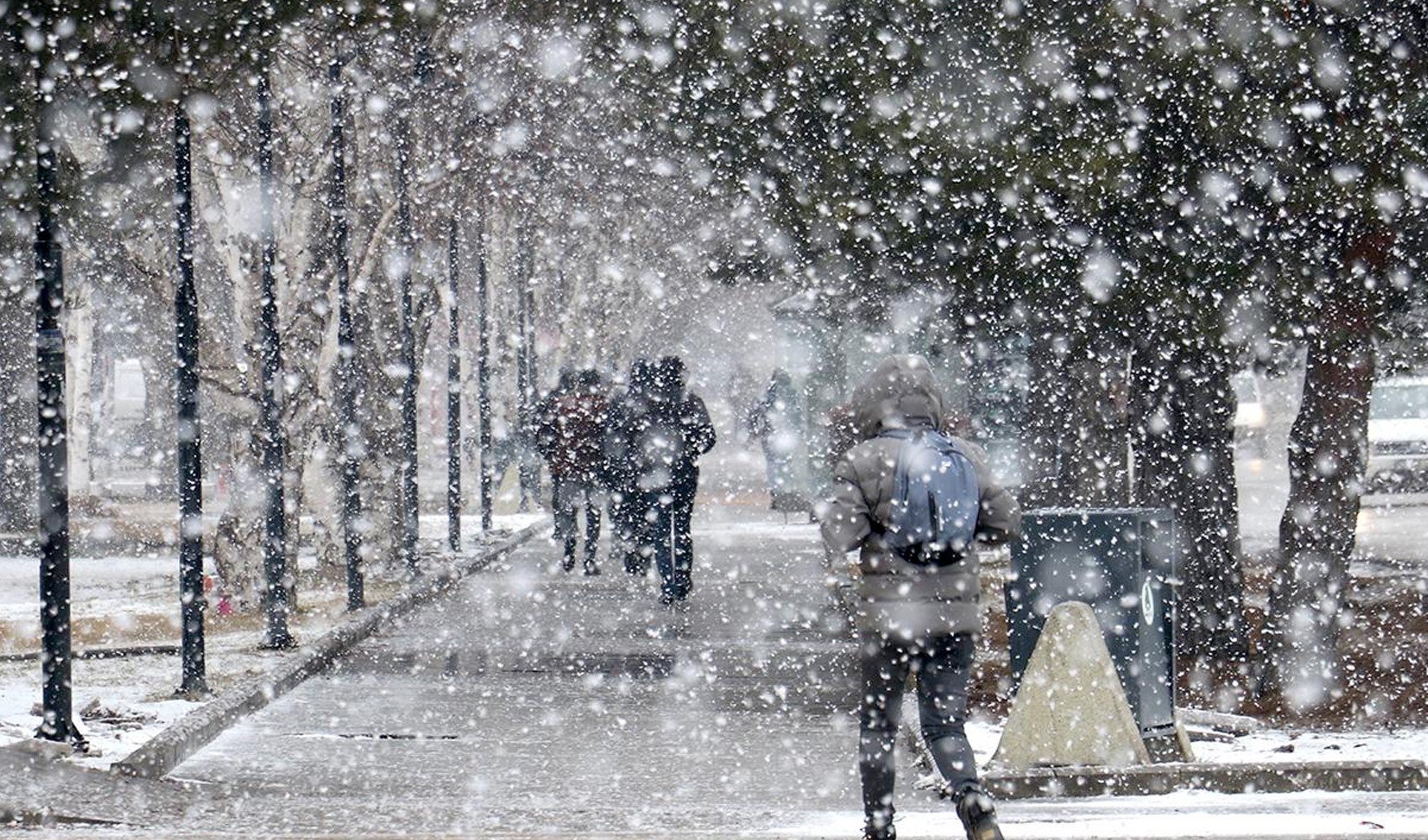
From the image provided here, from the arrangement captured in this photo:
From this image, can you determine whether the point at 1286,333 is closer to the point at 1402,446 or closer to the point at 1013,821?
the point at 1013,821

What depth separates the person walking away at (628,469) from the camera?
65.6ft

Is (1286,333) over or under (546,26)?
under

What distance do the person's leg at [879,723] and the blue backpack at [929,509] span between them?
13.7 inches

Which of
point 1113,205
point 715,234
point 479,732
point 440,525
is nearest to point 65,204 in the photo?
point 479,732

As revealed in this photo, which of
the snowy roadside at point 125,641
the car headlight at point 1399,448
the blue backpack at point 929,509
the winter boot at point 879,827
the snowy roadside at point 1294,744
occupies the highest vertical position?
the blue backpack at point 929,509

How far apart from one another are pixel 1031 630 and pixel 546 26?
650 inches

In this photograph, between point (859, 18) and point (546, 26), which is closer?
point (859, 18)

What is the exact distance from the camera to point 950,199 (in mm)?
13875

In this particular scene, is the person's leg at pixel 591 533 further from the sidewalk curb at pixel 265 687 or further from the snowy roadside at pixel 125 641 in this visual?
the snowy roadside at pixel 125 641

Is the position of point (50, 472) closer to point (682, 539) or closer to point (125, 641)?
point (125, 641)

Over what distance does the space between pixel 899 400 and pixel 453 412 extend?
63.9ft

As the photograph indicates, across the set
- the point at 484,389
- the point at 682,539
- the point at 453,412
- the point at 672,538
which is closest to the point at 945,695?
the point at 682,539

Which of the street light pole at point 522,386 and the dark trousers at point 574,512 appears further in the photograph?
the street light pole at point 522,386

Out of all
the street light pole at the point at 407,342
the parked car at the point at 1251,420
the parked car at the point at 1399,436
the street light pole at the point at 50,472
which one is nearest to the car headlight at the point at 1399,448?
the parked car at the point at 1399,436
